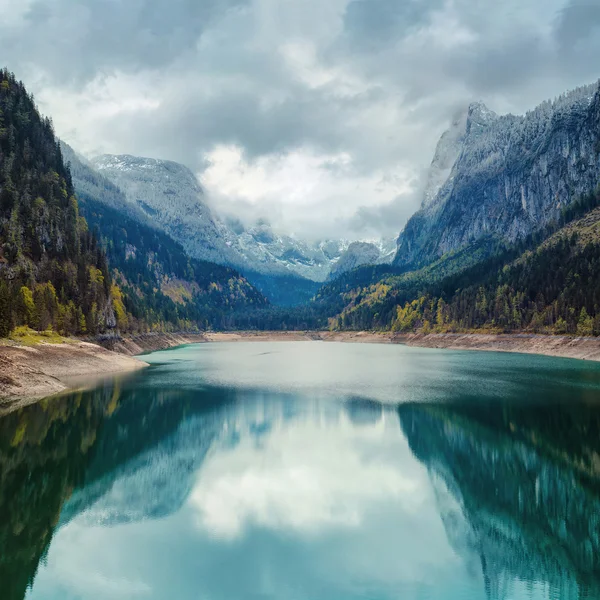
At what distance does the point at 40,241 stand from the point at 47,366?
50.3m

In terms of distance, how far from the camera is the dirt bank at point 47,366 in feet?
182

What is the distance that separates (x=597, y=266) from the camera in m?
148

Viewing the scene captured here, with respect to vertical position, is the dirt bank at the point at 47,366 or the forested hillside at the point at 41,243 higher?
the forested hillside at the point at 41,243

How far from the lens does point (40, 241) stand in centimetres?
11100

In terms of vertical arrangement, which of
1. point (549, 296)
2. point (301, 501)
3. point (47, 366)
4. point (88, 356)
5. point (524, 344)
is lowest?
point (301, 501)

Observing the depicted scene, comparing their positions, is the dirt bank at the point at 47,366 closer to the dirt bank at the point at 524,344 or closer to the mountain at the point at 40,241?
the mountain at the point at 40,241

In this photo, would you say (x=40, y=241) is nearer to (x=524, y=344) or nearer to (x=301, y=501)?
(x=301, y=501)

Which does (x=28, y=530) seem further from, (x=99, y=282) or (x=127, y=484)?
(x=99, y=282)

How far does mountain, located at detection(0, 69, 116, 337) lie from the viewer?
91312 mm

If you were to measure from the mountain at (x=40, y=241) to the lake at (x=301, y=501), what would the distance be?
143 ft

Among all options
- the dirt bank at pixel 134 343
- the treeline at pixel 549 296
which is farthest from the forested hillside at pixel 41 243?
the treeline at pixel 549 296

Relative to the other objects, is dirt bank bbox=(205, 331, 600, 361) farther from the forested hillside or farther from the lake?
the forested hillside

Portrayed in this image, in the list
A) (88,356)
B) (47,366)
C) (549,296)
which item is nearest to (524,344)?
(549,296)

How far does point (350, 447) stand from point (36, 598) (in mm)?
26334
